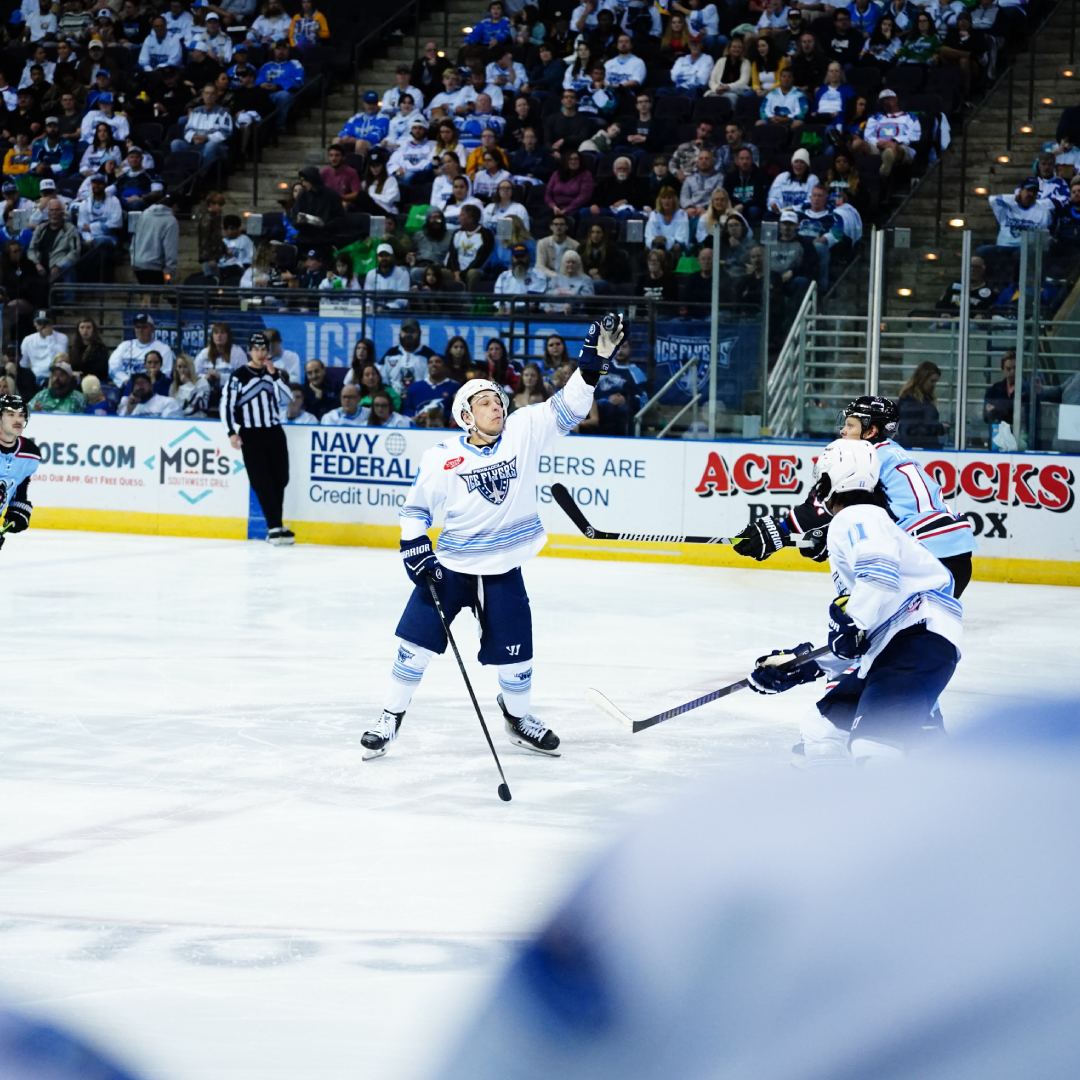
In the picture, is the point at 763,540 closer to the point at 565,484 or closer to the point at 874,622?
the point at 874,622

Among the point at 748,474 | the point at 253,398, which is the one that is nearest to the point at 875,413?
the point at 748,474

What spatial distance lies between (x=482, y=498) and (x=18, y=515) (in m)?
3.17

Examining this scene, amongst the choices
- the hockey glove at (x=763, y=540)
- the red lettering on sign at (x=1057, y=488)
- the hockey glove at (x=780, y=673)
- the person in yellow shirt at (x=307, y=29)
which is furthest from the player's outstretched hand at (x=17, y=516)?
the person in yellow shirt at (x=307, y=29)

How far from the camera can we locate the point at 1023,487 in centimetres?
1048

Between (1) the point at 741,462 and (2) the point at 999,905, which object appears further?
(1) the point at 741,462

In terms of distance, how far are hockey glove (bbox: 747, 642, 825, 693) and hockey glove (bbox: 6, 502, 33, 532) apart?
4.15 meters

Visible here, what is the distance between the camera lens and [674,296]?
11922 mm

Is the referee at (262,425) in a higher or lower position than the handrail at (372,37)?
lower

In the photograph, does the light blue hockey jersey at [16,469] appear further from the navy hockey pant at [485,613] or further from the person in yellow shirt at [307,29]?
the person in yellow shirt at [307,29]

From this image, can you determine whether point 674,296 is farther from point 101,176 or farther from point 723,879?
point 723,879

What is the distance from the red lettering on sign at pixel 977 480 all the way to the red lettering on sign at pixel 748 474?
132cm

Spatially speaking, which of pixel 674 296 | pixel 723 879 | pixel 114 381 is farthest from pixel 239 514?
pixel 723 879

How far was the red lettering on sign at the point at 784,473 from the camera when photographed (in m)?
11.0

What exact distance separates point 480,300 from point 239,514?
8.06 feet
